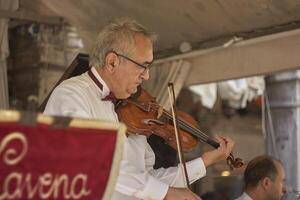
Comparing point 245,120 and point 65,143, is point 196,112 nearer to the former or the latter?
point 245,120

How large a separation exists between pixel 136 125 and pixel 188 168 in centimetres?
34

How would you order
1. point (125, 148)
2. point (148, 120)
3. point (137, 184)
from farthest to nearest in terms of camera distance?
→ point (148, 120) → point (125, 148) → point (137, 184)

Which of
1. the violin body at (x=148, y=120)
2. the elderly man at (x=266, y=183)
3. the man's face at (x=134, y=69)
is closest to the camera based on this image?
the man's face at (x=134, y=69)

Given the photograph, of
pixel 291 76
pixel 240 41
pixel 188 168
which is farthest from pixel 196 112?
pixel 188 168

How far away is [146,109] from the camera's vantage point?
2605 millimetres

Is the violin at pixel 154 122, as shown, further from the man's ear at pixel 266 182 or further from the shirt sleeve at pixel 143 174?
the man's ear at pixel 266 182

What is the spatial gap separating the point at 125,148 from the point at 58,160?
33.8 inches

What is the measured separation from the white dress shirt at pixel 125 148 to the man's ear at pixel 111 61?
77 mm

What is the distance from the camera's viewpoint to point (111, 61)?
2334 mm

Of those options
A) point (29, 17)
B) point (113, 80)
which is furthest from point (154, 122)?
point (29, 17)

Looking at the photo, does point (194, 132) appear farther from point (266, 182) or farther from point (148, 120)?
point (266, 182)

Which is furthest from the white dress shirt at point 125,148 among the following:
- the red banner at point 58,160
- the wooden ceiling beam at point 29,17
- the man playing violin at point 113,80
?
the wooden ceiling beam at point 29,17

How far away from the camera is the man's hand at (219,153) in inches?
105

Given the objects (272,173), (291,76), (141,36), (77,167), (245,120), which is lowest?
(245,120)
